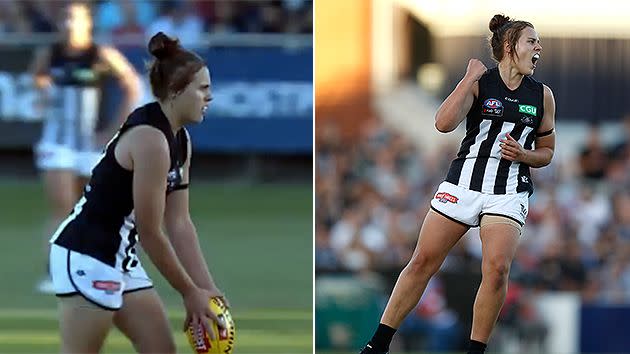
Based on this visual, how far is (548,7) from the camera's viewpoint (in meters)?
23.0

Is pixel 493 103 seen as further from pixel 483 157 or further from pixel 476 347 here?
pixel 476 347

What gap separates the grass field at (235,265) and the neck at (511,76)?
15.2 ft

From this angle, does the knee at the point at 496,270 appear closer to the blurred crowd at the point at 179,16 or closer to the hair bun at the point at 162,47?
the hair bun at the point at 162,47

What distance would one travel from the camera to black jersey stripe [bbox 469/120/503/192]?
269 inches

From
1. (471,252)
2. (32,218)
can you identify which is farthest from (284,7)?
(471,252)

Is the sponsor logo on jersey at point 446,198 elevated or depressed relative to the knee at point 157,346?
elevated

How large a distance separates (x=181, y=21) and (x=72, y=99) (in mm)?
9004

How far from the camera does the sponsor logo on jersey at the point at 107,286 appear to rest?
22.3 feet

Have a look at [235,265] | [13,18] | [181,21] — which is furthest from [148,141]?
[13,18]

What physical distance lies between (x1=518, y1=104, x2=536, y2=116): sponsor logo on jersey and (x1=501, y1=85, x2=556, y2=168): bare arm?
0.25 feet

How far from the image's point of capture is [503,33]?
676cm

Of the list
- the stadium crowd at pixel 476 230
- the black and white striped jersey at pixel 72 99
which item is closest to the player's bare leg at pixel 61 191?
the black and white striped jersey at pixel 72 99

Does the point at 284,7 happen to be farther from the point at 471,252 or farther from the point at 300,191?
the point at 471,252

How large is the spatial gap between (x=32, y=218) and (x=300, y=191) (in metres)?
4.34
